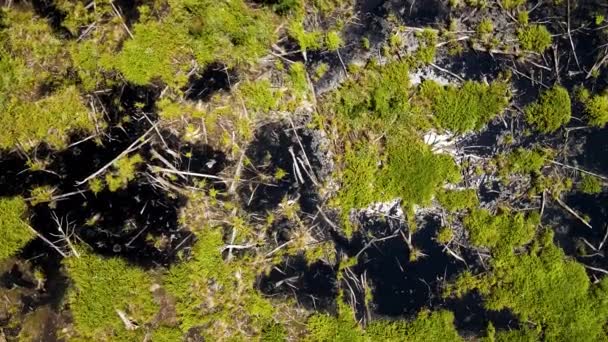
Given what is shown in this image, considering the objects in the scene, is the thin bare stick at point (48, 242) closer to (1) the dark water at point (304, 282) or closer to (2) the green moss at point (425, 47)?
(1) the dark water at point (304, 282)

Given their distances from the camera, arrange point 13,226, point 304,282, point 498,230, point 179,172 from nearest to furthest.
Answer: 1. point 13,226
2. point 179,172
3. point 304,282
4. point 498,230

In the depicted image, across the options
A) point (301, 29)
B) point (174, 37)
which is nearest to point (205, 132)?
point (174, 37)

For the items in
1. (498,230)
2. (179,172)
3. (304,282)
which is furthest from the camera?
(498,230)

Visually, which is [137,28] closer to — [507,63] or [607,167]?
[507,63]

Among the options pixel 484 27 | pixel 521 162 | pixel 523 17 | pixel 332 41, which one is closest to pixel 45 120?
pixel 332 41

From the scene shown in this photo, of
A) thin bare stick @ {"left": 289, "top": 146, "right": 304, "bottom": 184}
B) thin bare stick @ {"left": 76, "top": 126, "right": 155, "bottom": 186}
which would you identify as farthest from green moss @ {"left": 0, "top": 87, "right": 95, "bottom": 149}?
thin bare stick @ {"left": 289, "top": 146, "right": 304, "bottom": 184}

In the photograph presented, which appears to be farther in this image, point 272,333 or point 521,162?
point 521,162

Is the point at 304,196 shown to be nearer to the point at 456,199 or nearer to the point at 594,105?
the point at 456,199

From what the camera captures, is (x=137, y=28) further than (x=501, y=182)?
No
